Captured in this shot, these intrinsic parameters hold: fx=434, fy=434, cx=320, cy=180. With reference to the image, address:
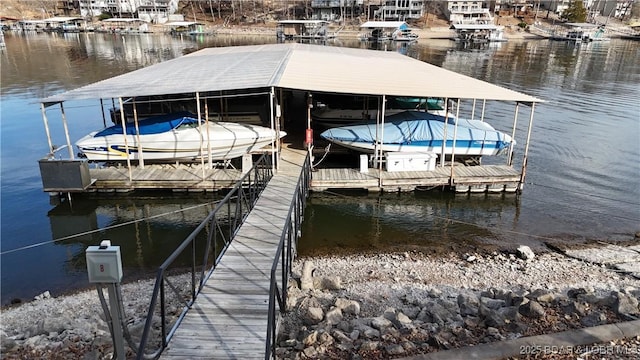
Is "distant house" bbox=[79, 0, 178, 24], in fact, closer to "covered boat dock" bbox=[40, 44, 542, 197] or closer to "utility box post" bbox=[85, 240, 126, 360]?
"covered boat dock" bbox=[40, 44, 542, 197]

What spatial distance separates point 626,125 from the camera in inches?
1003

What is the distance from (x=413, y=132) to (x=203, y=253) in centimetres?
876

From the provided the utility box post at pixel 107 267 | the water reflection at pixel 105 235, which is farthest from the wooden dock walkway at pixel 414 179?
the utility box post at pixel 107 267

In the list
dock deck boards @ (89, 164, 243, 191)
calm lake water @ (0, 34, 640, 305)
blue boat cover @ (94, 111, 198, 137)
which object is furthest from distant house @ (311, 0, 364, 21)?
dock deck boards @ (89, 164, 243, 191)

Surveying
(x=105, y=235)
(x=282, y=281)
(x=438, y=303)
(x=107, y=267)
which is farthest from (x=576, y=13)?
(x=107, y=267)

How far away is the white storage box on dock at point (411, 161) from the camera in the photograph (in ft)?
51.8

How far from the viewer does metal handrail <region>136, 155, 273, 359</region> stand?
5562 mm

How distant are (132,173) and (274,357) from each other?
11.5 meters

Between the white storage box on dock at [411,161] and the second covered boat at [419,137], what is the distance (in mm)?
442

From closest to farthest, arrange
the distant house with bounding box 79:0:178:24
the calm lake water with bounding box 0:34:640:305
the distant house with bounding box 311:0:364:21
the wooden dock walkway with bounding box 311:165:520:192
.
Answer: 1. the calm lake water with bounding box 0:34:640:305
2. the wooden dock walkway with bounding box 311:165:520:192
3. the distant house with bounding box 311:0:364:21
4. the distant house with bounding box 79:0:178:24

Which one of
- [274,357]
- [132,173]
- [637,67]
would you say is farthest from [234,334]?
[637,67]

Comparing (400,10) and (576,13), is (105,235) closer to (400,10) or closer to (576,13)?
(400,10)

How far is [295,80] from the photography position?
14633 mm

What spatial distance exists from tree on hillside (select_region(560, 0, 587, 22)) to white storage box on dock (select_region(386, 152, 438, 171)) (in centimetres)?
10132
